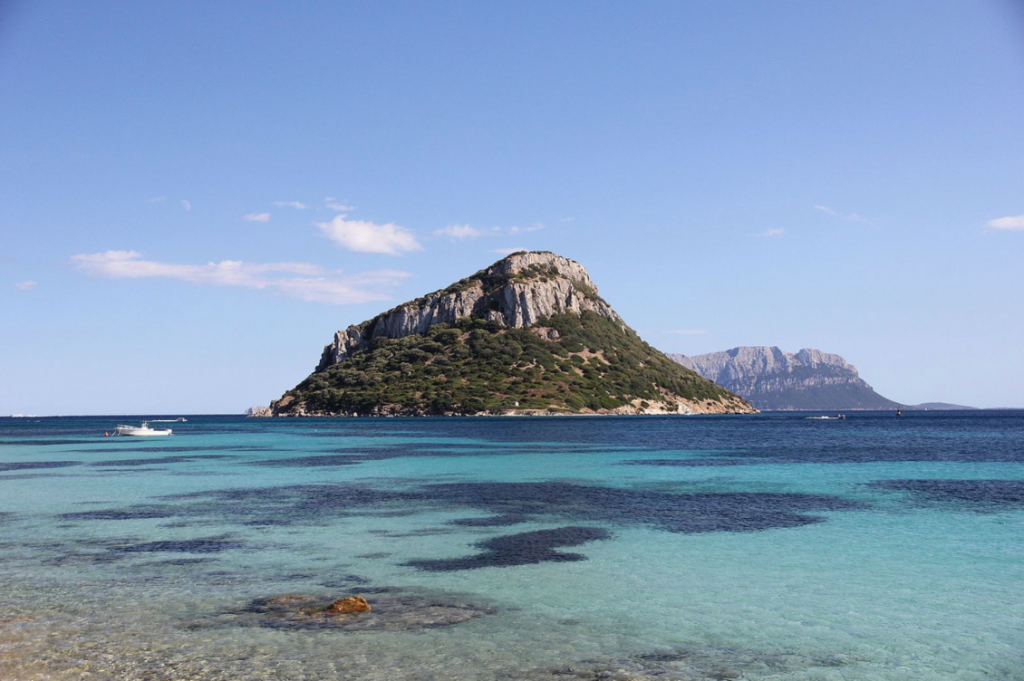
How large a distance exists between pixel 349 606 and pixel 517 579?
703 cm

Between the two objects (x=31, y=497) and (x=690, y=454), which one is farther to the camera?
(x=690, y=454)

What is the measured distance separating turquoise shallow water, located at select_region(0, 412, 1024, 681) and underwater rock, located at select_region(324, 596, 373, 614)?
20.7 inches

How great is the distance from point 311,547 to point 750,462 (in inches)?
2331

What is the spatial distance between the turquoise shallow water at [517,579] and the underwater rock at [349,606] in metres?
0.52

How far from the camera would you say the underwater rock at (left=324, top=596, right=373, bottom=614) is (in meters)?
21.1

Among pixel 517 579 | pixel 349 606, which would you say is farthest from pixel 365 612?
pixel 517 579

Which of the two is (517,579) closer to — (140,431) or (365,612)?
(365,612)

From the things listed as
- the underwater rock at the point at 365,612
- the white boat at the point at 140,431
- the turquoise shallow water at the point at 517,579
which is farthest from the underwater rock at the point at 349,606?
the white boat at the point at 140,431

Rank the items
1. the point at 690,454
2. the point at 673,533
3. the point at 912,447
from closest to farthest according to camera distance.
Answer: the point at 673,533 → the point at 690,454 → the point at 912,447

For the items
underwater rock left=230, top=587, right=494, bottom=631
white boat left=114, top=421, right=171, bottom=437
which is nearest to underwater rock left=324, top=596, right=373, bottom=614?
underwater rock left=230, top=587, right=494, bottom=631

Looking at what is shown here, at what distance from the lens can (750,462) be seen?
→ 78.2m

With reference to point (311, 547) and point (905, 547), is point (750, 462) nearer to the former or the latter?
point (905, 547)

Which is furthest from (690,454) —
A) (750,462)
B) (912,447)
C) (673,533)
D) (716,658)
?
(716,658)

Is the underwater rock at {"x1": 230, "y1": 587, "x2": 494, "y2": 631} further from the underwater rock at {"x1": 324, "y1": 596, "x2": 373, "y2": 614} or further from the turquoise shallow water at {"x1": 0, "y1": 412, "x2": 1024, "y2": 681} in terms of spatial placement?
the turquoise shallow water at {"x1": 0, "y1": 412, "x2": 1024, "y2": 681}
